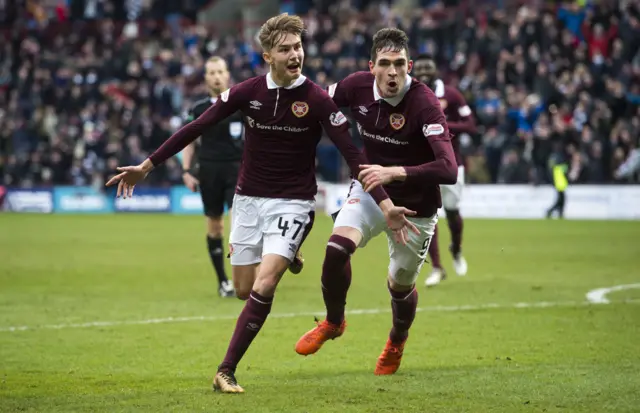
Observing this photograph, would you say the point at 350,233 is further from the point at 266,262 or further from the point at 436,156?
the point at 436,156

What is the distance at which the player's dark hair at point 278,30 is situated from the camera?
280 inches

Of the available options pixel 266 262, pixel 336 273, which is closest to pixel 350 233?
pixel 336 273

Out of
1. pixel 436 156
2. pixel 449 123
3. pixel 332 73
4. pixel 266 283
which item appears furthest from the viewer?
pixel 332 73

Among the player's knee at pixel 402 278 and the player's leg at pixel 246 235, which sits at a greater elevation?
the player's leg at pixel 246 235

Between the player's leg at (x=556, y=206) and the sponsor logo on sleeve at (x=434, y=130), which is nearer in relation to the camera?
the sponsor logo on sleeve at (x=434, y=130)

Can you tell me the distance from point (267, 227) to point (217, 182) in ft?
17.2

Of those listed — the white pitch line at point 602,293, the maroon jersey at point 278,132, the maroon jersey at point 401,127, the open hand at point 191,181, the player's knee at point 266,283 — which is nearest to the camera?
the player's knee at point 266,283

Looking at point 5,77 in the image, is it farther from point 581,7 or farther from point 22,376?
point 22,376

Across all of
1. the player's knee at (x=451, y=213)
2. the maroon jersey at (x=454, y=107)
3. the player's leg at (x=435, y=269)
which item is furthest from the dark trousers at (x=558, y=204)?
the maroon jersey at (x=454, y=107)

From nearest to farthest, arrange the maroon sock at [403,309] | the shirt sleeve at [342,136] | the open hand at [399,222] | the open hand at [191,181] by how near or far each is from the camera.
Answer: the open hand at [399,222]
the shirt sleeve at [342,136]
the maroon sock at [403,309]
the open hand at [191,181]

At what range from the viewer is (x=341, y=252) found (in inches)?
293

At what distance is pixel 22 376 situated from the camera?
295 inches

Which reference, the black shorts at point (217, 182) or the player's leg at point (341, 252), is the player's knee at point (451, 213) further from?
the player's leg at point (341, 252)

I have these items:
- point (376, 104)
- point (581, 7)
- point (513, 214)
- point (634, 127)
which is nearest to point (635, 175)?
point (634, 127)
